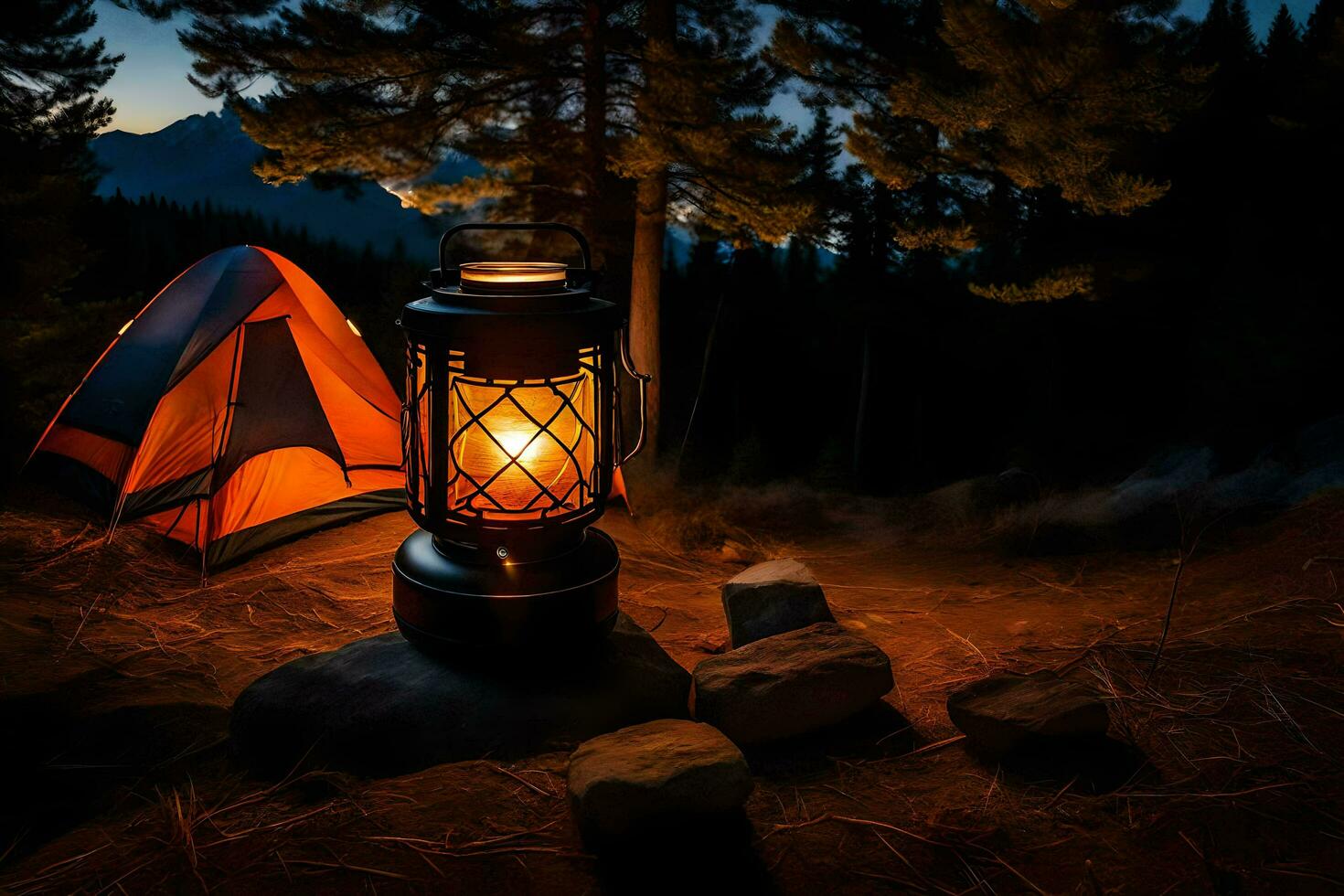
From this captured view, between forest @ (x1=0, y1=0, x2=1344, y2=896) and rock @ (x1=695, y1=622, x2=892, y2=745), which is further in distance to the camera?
rock @ (x1=695, y1=622, x2=892, y2=745)

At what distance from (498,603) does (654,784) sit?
0.95 meters

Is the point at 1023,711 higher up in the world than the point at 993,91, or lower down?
lower down

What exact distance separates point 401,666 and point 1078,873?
2.13 meters

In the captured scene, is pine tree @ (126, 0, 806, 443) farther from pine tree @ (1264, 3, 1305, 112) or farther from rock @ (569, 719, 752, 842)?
pine tree @ (1264, 3, 1305, 112)

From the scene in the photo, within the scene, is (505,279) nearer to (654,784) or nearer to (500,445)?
(500,445)

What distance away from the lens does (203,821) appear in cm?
232

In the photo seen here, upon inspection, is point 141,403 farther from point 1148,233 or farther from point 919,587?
point 1148,233

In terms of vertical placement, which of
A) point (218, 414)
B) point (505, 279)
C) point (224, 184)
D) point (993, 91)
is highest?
point (224, 184)

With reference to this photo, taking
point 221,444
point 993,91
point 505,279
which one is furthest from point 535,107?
point 505,279

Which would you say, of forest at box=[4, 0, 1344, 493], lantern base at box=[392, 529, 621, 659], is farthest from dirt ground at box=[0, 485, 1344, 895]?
forest at box=[4, 0, 1344, 493]

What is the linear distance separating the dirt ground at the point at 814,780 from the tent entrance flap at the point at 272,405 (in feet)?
3.56

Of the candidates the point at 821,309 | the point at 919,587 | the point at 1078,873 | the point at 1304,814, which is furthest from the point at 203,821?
the point at 821,309

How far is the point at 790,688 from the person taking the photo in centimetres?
288

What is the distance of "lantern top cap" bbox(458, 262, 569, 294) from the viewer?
2.85m
